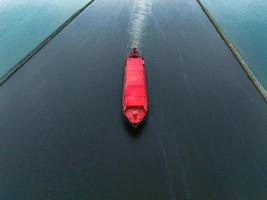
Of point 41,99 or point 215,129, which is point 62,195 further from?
point 215,129

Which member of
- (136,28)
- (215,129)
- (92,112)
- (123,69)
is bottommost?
(215,129)

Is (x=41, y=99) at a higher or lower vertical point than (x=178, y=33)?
lower

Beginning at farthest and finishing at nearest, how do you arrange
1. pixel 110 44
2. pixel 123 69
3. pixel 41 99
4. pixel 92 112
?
pixel 110 44 < pixel 123 69 < pixel 41 99 < pixel 92 112

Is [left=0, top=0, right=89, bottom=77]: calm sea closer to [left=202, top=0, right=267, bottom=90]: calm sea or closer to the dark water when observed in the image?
the dark water

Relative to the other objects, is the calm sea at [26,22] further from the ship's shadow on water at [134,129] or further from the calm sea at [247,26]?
the calm sea at [247,26]

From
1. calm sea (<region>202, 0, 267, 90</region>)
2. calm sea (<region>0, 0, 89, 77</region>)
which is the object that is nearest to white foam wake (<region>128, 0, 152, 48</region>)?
calm sea (<region>202, 0, 267, 90</region>)

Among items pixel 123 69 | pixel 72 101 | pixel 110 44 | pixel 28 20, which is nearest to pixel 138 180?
pixel 72 101

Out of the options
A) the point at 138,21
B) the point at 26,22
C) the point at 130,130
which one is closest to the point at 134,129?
the point at 130,130
